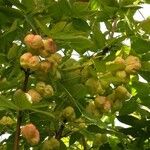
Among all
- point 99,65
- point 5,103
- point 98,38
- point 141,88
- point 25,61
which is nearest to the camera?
point 5,103

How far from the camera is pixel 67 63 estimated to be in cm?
167

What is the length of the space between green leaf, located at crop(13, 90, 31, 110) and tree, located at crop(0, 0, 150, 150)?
0.11m

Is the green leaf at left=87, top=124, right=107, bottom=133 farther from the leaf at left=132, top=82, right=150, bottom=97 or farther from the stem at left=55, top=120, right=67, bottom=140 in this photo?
Answer: the leaf at left=132, top=82, right=150, bottom=97

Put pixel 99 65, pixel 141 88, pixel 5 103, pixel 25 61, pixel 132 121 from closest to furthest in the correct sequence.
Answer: pixel 5 103
pixel 25 61
pixel 99 65
pixel 141 88
pixel 132 121

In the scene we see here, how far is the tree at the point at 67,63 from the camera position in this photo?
4.81 feet

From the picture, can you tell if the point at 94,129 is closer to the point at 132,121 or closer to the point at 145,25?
the point at 132,121

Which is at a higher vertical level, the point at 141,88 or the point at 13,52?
the point at 13,52

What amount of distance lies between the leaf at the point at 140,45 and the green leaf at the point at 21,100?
553 mm

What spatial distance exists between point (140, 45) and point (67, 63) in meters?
0.28

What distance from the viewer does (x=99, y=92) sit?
161 cm

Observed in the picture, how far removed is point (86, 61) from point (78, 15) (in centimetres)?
17

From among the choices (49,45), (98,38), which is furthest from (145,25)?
(49,45)

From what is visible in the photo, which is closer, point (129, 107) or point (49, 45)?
point (49, 45)

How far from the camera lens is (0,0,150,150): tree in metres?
1.47
